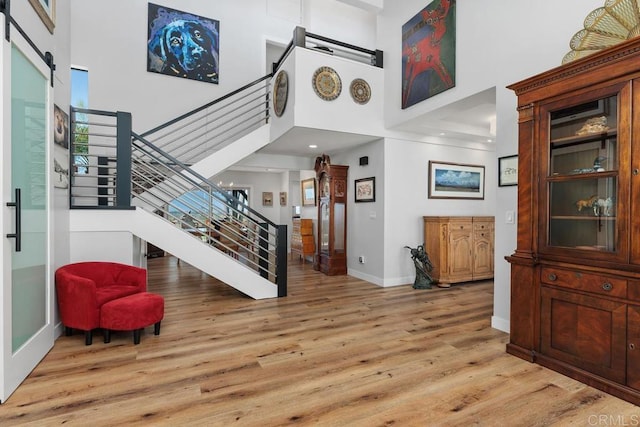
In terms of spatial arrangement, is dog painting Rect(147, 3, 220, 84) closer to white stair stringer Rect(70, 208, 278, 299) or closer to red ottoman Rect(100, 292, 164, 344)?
white stair stringer Rect(70, 208, 278, 299)

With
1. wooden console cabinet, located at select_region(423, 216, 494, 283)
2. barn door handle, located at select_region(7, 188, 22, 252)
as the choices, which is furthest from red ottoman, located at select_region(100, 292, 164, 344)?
wooden console cabinet, located at select_region(423, 216, 494, 283)

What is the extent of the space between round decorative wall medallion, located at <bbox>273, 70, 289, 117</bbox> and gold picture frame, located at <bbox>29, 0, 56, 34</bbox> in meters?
2.60

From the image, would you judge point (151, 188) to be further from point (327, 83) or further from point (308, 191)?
point (308, 191)

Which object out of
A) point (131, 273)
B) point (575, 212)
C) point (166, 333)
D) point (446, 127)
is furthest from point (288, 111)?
point (575, 212)

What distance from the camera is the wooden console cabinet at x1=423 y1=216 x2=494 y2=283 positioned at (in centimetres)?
506

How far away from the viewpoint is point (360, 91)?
188 inches

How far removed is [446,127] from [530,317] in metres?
3.20

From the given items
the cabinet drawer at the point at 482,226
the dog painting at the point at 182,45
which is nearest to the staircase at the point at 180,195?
the dog painting at the point at 182,45

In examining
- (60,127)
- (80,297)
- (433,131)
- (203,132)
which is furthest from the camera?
(203,132)

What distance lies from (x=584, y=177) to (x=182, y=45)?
270 inches

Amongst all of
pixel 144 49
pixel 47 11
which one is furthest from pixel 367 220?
pixel 144 49

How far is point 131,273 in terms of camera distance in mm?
3318

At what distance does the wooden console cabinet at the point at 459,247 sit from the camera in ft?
16.6

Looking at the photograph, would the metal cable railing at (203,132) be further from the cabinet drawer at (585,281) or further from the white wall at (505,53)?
the cabinet drawer at (585,281)
